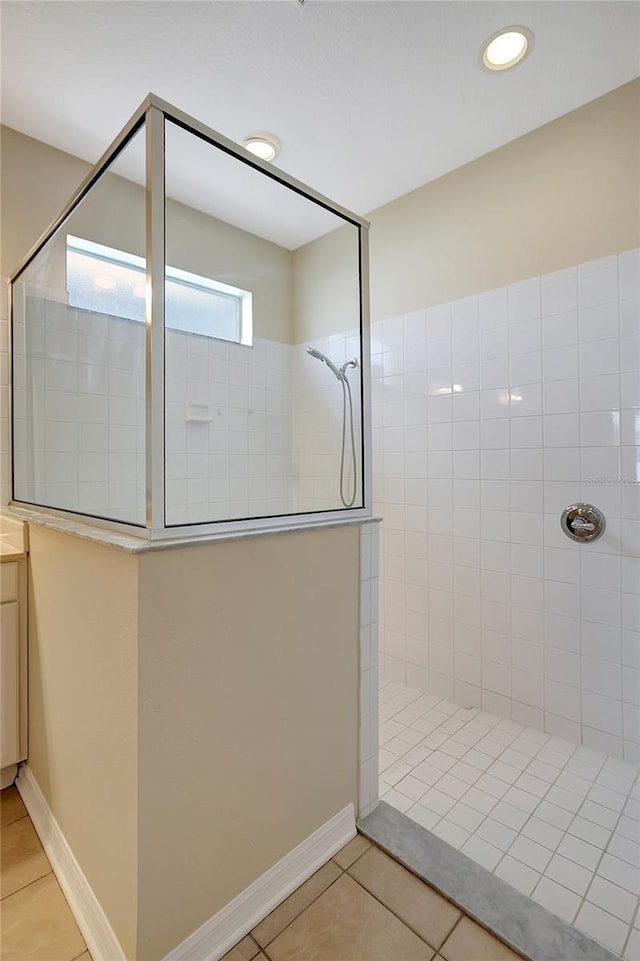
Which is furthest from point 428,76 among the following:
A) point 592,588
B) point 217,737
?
point 217,737

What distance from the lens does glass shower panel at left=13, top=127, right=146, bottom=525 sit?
1.49m

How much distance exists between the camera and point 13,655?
5.23 feet

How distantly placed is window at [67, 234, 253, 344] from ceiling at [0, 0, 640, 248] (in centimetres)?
31

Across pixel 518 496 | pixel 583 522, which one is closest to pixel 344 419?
pixel 518 496

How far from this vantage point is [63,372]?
181 cm

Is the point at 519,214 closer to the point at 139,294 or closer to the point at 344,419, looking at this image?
the point at 344,419

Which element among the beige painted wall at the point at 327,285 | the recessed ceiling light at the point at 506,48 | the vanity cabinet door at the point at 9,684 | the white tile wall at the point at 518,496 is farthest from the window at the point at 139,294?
the recessed ceiling light at the point at 506,48

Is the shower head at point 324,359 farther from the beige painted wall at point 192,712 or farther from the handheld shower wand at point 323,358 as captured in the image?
the beige painted wall at point 192,712

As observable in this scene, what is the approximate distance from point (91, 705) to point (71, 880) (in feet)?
1.74

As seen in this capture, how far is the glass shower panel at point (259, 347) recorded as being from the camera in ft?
4.95

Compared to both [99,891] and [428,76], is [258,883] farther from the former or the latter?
[428,76]

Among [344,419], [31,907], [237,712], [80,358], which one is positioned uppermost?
[80,358]

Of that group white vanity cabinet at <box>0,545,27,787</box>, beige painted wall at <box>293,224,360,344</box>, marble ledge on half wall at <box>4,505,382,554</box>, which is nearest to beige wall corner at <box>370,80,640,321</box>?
beige painted wall at <box>293,224,360,344</box>

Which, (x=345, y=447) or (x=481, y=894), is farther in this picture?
(x=345, y=447)
